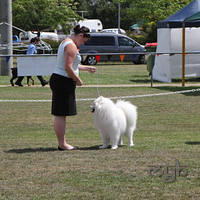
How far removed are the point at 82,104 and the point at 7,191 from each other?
856 centimetres

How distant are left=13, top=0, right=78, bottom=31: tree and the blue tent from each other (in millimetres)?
21170

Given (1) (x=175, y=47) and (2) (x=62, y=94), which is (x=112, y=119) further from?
(1) (x=175, y=47)

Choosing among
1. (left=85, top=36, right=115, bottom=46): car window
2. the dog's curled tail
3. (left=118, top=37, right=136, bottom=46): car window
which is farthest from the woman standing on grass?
(left=118, top=37, right=136, bottom=46): car window

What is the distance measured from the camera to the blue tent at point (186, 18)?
1898cm

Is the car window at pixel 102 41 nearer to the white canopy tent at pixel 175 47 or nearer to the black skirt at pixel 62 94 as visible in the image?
the white canopy tent at pixel 175 47

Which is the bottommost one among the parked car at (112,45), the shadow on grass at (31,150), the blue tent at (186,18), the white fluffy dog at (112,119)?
the shadow on grass at (31,150)

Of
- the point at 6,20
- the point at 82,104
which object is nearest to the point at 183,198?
the point at 82,104

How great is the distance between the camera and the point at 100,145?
8.02m

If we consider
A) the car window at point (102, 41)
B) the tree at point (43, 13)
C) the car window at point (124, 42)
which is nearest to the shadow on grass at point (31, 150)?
the car window at point (102, 41)

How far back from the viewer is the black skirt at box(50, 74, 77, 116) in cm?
734

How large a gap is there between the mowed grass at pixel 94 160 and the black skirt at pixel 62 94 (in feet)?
1.92

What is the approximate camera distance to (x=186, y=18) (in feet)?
64.0

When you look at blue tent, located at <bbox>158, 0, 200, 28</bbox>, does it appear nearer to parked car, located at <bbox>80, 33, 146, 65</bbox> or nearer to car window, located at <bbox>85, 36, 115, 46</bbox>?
parked car, located at <bbox>80, 33, 146, 65</bbox>

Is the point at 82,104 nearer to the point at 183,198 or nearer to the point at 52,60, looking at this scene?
the point at 52,60
